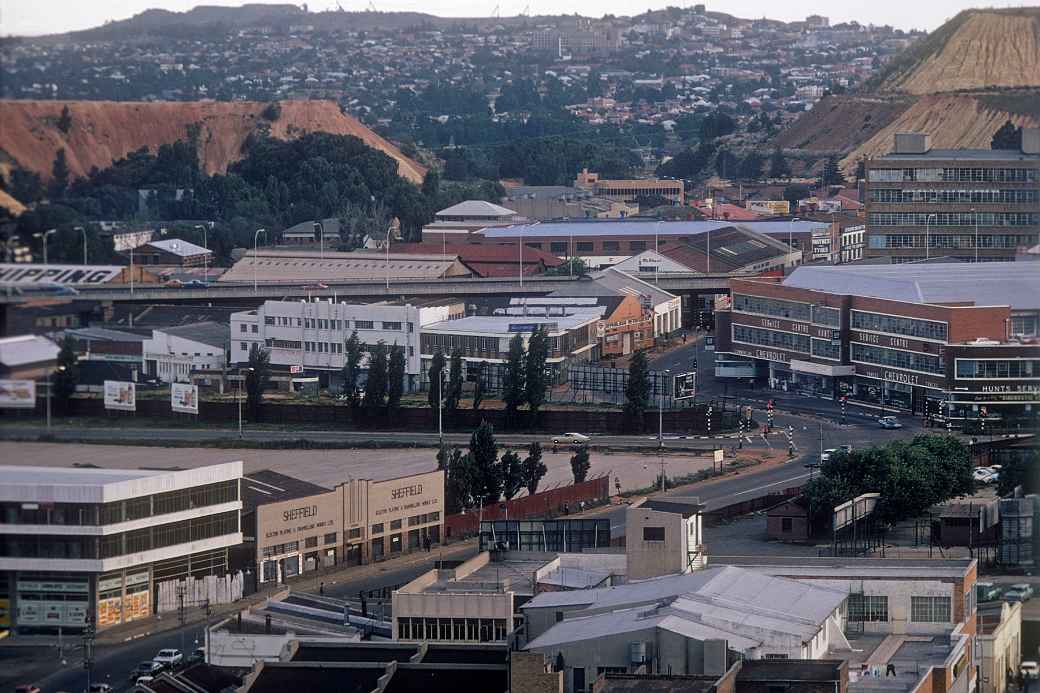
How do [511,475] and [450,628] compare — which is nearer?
[450,628]

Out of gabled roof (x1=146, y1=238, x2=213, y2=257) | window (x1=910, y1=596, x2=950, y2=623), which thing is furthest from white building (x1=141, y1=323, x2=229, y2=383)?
window (x1=910, y1=596, x2=950, y2=623)

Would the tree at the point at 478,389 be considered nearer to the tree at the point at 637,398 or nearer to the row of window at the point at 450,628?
the tree at the point at 637,398

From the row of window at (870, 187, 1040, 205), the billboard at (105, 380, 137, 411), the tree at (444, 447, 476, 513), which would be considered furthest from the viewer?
the row of window at (870, 187, 1040, 205)

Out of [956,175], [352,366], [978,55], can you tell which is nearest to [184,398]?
[352,366]

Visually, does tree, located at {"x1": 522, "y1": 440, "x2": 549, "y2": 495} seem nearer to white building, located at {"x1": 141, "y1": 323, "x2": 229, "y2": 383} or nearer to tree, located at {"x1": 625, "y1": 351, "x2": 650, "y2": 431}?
tree, located at {"x1": 625, "y1": 351, "x2": 650, "y2": 431}

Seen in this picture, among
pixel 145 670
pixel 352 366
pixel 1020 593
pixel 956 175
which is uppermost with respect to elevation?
pixel 956 175

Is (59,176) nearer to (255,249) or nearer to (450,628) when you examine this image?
(450,628)
